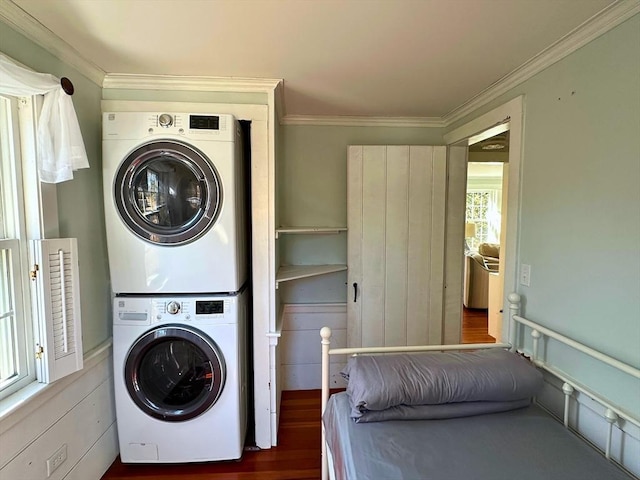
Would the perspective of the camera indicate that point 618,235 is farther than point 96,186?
No

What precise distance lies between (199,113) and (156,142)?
12.0 inches

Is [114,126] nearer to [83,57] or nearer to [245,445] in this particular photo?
[83,57]

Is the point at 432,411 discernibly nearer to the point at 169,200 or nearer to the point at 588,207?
the point at 588,207

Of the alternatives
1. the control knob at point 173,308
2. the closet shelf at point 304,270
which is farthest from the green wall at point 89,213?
the closet shelf at point 304,270

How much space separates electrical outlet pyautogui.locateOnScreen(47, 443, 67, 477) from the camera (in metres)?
1.50

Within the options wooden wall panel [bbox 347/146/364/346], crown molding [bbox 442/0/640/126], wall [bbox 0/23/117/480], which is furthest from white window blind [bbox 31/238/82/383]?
crown molding [bbox 442/0/640/126]

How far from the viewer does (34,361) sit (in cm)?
146

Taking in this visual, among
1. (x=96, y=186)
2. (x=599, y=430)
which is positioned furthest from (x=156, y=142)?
(x=599, y=430)

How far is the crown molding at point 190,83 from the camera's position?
6.38ft

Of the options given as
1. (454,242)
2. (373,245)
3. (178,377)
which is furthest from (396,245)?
(178,377)

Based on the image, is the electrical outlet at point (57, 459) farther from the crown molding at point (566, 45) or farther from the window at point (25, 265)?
the crown molding at point (566, 45)

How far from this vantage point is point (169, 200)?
6.06 ft

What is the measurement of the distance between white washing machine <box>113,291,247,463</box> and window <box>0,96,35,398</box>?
0.48 metres

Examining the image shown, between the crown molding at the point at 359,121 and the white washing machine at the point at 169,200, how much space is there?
38.9 inches
